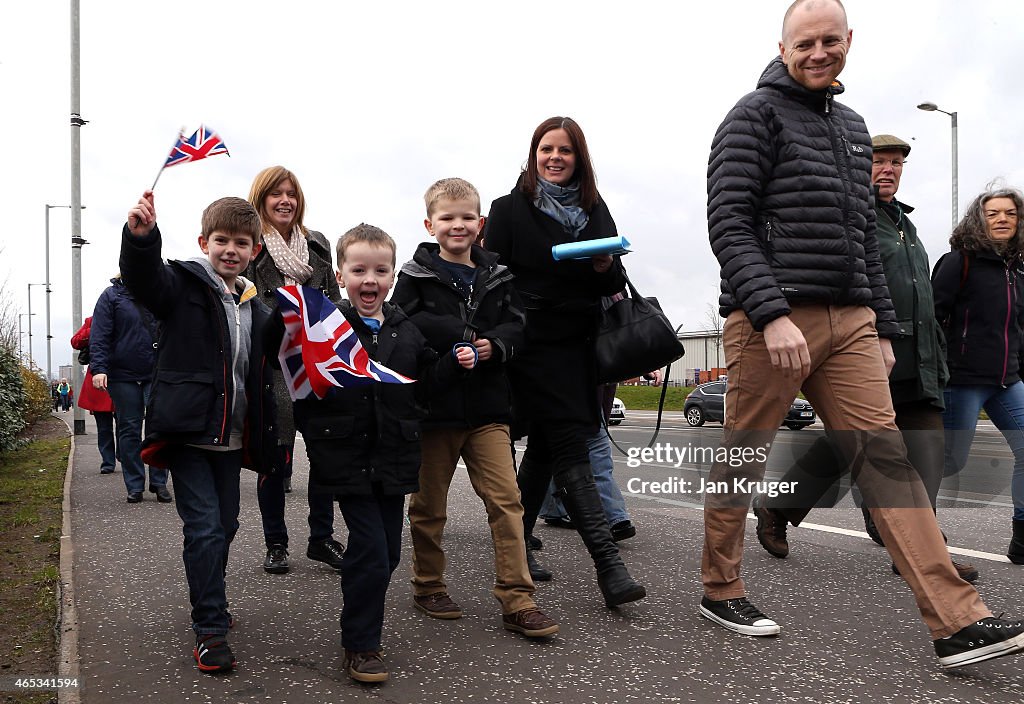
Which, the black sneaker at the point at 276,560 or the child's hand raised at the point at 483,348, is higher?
the child's hand raised at the point at 483,348

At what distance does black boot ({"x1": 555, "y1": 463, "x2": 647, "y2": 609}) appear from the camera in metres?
3.85

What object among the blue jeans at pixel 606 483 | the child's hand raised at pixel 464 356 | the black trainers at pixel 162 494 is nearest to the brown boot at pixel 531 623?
the child's hand raised at pixel 464 356

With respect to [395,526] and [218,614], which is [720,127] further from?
[218,614]

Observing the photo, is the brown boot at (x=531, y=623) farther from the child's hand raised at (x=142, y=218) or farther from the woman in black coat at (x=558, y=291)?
the child's hand raised at (x=142, y=218)

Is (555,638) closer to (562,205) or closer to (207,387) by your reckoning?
(207,387)

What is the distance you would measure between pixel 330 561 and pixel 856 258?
279 cm

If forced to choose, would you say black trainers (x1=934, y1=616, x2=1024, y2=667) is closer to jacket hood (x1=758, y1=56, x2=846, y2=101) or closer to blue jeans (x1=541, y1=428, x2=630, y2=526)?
jacket hood (x1=758, y1=56, x2=846, y2=101)

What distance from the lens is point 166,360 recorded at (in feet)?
11.1

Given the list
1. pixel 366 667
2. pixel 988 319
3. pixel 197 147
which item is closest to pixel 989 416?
pixel 988 319

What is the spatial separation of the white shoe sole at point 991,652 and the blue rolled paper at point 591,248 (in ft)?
5.84

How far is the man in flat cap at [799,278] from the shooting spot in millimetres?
3338

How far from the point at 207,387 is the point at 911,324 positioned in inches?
128

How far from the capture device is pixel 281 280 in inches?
188

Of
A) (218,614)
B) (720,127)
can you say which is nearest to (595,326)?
(720,127)
